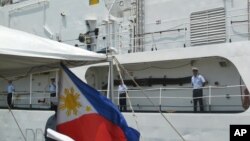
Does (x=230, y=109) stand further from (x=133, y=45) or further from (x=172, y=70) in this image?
(x=133, y=45)

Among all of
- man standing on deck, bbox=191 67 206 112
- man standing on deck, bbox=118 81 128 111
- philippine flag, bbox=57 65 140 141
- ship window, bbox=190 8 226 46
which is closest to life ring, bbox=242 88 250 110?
man standing on deck, bbox=191 67 206 112

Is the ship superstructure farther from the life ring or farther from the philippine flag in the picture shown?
the philippine flag

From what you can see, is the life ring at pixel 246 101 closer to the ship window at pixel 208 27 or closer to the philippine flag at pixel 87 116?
the ship window at pixel 208 27

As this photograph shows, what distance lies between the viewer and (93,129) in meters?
5.15

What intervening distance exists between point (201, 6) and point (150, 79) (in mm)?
2132

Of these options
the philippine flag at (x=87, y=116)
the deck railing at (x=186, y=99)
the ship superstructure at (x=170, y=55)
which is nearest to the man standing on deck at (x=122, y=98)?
the deck railing at (x=186, y=99)

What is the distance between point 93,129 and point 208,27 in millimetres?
5553

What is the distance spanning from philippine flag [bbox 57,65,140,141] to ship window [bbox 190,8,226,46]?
16.9 feet

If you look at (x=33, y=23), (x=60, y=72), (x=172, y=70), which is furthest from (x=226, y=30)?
(x=33, y=23)

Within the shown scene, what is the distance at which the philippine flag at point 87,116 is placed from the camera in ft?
16.8

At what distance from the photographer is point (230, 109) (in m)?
9.02

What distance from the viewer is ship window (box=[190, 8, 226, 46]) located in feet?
32.1

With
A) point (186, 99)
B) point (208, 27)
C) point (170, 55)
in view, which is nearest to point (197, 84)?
point (186, 99)

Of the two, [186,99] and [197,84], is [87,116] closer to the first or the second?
[197,84]
